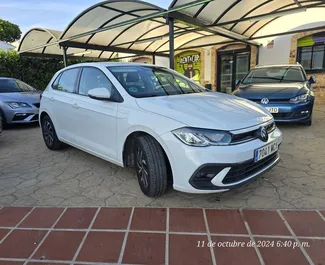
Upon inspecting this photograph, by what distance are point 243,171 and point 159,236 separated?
3.17 ft

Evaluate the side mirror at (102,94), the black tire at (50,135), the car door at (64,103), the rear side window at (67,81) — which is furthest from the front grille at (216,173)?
the black tire at (50,135)

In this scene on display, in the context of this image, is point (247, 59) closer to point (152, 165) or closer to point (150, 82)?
point (150, 82)

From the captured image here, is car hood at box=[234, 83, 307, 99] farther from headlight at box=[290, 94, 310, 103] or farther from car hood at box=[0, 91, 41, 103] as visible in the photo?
car hood at box=[0, 91, 41, 103]

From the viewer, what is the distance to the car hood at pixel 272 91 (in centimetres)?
525

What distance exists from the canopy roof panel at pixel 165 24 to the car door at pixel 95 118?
2790 mm

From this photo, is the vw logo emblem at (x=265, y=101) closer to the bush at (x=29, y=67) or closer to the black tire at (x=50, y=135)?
the black tire at (x=50, y=135)

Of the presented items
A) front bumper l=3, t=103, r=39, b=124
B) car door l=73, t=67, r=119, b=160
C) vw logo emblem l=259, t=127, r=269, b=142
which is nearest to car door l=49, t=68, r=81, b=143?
car door l=73, t=67, r=119, b=160

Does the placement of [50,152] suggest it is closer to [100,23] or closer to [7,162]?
[7,162]

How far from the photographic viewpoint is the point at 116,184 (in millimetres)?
3053

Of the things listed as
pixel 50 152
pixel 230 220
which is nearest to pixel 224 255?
pixel 230 220

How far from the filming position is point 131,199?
2.67 metres

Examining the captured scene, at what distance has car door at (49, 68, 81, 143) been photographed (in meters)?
3.66

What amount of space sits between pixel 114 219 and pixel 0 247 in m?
0.92

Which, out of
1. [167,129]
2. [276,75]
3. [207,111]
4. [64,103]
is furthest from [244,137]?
[276,75]
